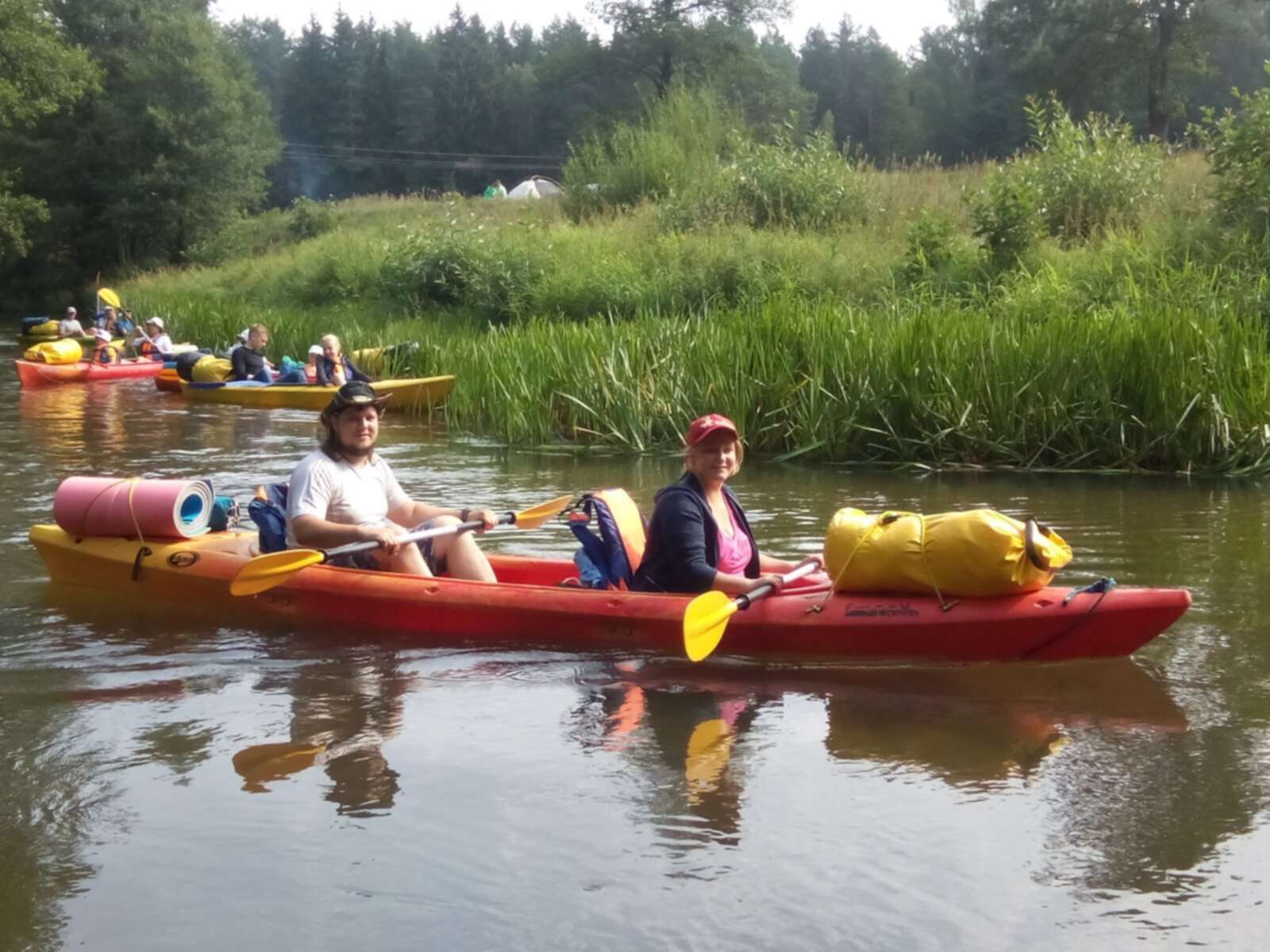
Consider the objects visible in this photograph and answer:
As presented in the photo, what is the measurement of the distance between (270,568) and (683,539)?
1759mm

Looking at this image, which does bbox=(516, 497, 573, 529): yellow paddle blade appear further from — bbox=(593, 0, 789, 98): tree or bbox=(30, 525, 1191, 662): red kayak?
bbox=(593, 0, 789, 98): tree

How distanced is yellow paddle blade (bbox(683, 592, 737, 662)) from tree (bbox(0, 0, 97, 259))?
30.8 m

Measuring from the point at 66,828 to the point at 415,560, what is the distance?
250 cm

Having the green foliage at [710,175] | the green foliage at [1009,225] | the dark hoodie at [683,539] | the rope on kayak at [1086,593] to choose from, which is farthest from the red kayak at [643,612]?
the green foliage at [710,175]

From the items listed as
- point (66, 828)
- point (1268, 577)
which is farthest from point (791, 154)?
point (66, 828)

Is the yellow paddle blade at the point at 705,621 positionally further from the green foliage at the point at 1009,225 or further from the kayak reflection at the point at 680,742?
the green foliage at the point at 1009,225

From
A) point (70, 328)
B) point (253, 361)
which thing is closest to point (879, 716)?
point (253, 361)

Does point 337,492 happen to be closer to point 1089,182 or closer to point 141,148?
point 1089,182

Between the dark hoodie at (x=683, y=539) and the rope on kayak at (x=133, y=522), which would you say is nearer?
the dark hoodie at (x=683, y=539)

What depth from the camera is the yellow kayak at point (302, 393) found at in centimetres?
1525

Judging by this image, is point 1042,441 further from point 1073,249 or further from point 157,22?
point 157,22

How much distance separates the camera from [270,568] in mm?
6277

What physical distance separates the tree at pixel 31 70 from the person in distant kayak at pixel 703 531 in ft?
99.5

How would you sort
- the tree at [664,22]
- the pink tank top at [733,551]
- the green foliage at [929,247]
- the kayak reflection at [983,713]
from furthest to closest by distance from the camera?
the tree at [664,22], the green foliage at [929,247], the pink tank top at [733,551], the kayak reflection at [983,713]
